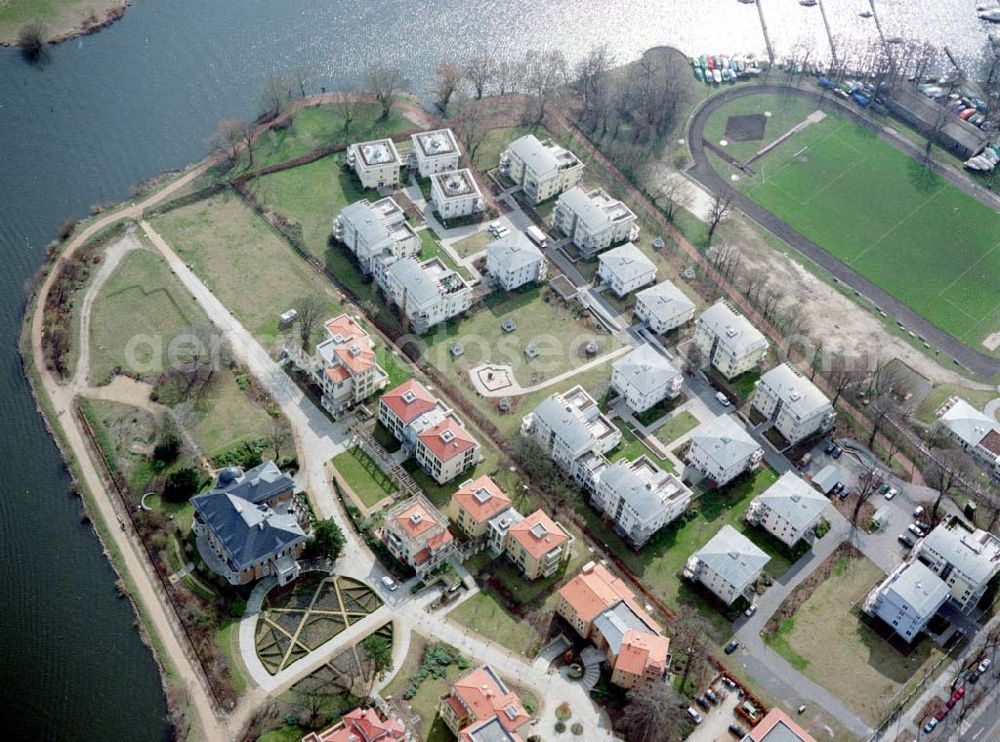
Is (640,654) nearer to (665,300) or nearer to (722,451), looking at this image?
(722,451)

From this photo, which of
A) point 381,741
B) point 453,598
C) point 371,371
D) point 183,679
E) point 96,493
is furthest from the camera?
point 371,371

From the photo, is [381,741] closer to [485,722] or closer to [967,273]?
[485,722]

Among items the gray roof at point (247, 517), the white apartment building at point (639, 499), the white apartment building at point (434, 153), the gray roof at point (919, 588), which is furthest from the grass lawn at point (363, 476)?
the gray roof at point (919, 588)

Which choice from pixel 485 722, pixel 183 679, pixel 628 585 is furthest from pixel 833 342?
pixel 183 679

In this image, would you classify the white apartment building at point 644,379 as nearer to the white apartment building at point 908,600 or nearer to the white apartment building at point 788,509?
the white apartment building at point 788,509

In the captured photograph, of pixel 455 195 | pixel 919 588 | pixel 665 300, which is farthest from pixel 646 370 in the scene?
pixel 455 195

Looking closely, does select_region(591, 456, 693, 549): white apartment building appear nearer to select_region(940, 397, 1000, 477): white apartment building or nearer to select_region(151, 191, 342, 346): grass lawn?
select_region(940, 397, 1000, 477): white apartment building
